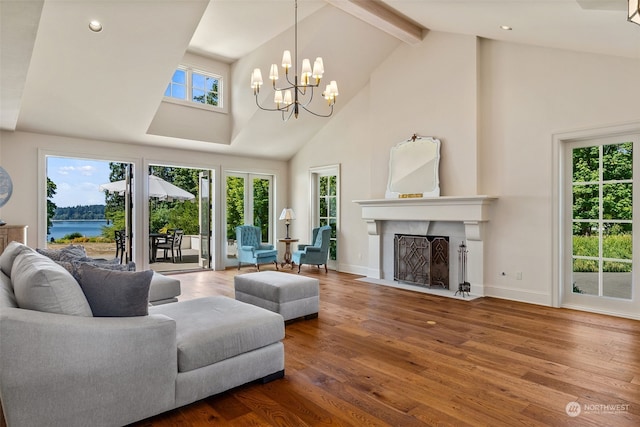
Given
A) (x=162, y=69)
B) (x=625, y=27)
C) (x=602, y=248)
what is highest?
(x=162, y=69)

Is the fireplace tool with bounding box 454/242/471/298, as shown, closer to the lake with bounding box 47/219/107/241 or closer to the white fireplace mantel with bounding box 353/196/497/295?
the white fireplace mantel with bounding box 353/196/497/295

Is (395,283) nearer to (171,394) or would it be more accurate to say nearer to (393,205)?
(393,205)

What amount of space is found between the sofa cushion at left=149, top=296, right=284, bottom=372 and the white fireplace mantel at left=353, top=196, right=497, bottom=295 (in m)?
3.48

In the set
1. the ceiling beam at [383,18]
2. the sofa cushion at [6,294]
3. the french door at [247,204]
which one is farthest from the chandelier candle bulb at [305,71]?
the french door at [247,204]

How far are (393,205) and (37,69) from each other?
5.13 m

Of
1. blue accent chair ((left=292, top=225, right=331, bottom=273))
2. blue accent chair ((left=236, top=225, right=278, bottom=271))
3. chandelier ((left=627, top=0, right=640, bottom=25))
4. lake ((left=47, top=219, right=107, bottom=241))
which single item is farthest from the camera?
lake ((left=47, top=219, right=107, bottom=241))

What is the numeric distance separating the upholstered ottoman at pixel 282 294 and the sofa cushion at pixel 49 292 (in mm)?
2040

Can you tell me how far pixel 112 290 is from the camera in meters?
2.07

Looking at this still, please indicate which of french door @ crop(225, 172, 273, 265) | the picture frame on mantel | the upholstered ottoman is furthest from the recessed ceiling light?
the picture frame on mantel

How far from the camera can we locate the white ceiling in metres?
3.32

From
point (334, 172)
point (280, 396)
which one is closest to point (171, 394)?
point (280, 396)

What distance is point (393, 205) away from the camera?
6.04m

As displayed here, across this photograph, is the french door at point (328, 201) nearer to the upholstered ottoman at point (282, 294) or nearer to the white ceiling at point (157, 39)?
the white ceiling at point (157, 39)

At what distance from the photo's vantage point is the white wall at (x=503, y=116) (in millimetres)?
4336
